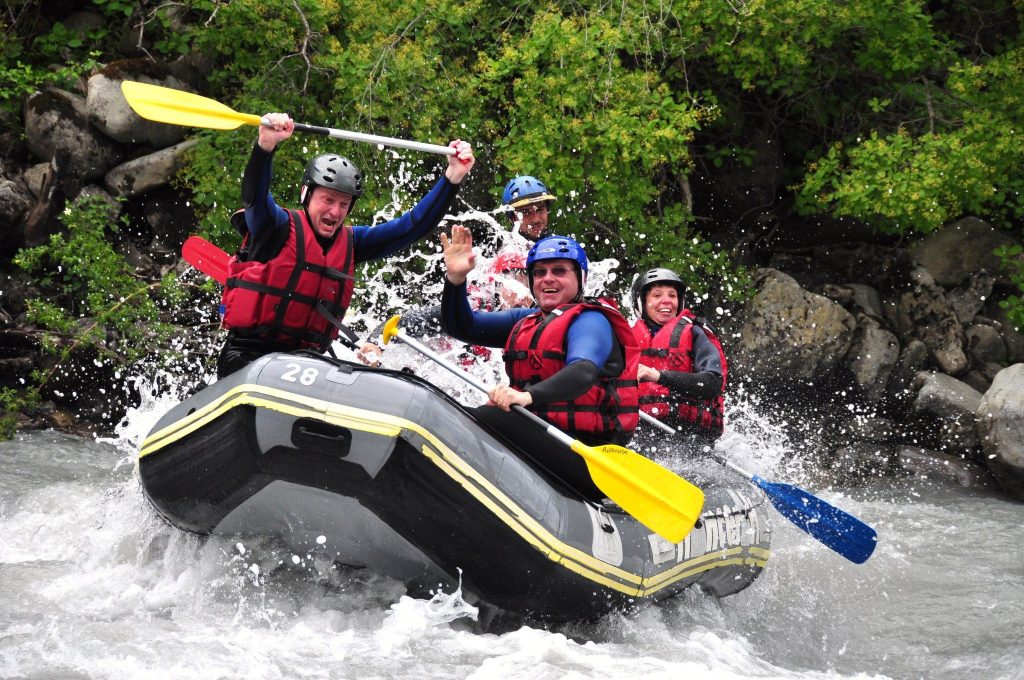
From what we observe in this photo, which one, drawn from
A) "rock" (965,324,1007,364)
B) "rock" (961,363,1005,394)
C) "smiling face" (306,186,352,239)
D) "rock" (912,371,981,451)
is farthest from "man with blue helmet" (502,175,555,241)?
"rock" (965,324,1007,364)

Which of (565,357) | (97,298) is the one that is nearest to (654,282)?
(565,357)

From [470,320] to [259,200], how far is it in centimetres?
98

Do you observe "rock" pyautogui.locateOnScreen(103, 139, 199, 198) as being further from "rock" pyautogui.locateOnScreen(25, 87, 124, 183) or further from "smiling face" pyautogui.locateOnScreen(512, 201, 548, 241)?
"smiling face" pyautogui.locateOnScreen(512, 201, 548, 241)

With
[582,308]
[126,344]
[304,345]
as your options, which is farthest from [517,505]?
[126,344]

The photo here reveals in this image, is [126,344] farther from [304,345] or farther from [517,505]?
[517,505]

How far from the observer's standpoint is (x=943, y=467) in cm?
845

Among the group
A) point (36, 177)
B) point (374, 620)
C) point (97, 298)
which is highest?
point (36, 177)

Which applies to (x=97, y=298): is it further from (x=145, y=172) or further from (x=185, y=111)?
(x=185, y=111)

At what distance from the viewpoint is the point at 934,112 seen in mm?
9469

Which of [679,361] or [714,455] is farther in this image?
[679,361]

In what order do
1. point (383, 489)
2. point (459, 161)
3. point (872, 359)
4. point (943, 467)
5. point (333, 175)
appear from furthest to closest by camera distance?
1. point (872, 359)
2. point (943, 467)
3. point (459, 161)
4. point (333, 175)
5. point (383, 489)

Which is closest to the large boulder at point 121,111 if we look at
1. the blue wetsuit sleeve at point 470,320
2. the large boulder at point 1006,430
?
the blue wetsuit sleeve at point 470,320

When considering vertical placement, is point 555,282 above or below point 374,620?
above

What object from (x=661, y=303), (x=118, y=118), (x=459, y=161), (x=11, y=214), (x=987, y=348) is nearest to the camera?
(x=459, y=161)
